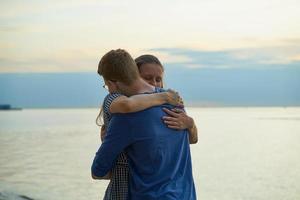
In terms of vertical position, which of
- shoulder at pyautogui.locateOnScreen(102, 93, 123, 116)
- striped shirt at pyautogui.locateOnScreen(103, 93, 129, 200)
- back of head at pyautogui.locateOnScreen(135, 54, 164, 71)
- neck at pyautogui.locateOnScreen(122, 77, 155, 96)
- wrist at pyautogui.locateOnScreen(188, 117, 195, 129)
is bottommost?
striped shirt at pyautogui.locateOnScreen(103, 93, 129, 200)

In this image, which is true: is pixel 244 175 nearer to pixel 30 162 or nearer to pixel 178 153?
pixel 30 162

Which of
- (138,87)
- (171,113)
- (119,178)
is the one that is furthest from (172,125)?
(119,178)

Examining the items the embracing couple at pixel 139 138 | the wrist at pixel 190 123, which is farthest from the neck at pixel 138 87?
the wrist at pixel 190 123

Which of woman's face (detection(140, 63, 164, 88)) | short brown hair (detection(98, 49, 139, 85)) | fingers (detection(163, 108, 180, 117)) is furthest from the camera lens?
woman's face (detection(140, 63, 164, 88))

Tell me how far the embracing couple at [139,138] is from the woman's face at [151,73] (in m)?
0.13

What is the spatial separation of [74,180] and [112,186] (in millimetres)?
19372

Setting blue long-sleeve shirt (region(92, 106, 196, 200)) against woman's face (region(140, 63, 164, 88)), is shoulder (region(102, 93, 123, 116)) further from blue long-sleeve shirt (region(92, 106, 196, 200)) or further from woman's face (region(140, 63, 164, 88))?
woman's face (region(140, 63, 164, 88))

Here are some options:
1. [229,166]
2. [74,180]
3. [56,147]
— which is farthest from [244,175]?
[56,147]

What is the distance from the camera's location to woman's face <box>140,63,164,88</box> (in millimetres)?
2674

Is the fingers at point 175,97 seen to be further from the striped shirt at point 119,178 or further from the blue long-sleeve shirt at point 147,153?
the striped shirt at point 119,178

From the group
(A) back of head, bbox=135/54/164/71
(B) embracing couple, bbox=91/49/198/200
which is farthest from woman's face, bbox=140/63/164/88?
(B) embracing couple, bbox=91/49/198/200

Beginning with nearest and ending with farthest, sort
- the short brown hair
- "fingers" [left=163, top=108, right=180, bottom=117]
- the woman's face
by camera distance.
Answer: the short brown hair
"fingers" [left=163, top=108, right=180, bottom=117]
the woman's face

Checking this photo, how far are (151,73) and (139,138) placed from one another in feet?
1.24

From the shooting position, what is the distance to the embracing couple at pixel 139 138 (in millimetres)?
2398
